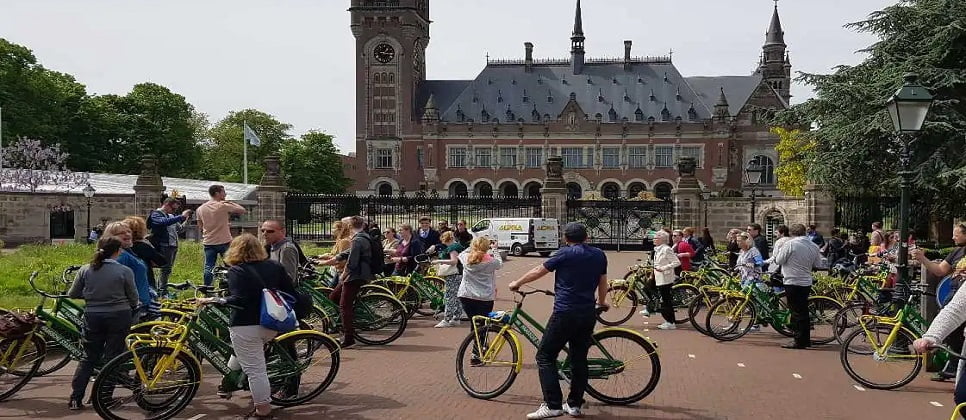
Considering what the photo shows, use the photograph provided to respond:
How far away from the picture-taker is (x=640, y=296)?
41.2 ft

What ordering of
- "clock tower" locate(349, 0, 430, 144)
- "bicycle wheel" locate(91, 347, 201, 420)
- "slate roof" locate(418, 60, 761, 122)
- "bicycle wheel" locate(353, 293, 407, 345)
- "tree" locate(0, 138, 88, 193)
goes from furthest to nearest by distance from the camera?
"slate roof" locate(418, 60, 761, 122)
"clock tower" locate(349, 0, 430, 144)
"tree" locate(0, 138, 88, 193)
"bicycle wheel" locate(353, 293, 407, 345)
"bicycle wheel" locate(91, 347, 201, 420)

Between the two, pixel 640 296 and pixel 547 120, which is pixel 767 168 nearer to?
pixel 547 120

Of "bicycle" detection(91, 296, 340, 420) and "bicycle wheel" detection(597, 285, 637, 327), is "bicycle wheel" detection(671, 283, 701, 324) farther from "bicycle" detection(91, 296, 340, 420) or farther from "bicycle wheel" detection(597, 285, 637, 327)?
"bicycle" detection(91, 296, 340, 420)

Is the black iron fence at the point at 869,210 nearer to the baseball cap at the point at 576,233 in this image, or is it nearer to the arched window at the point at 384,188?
the baseball cap at the point at 576,233

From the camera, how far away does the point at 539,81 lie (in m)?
77.1

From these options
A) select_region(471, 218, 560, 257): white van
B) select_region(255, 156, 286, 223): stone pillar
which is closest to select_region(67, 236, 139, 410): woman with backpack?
select_region(255, 156, 286, 223): stone pillar

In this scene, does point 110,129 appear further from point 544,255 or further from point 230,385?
point 230,385

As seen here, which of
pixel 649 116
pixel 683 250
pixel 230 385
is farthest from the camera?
pixel 649 116

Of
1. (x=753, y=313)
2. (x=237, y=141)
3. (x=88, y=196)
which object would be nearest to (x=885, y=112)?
(x=753, y=313)

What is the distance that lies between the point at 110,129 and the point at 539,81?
123 ft

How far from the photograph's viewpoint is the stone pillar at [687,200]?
1129 inches

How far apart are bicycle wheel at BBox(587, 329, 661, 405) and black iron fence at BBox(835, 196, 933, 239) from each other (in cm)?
2246

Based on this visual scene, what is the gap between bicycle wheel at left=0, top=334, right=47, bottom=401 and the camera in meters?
7.00

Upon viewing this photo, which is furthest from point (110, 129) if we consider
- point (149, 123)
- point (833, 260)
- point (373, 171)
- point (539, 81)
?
point (833, 260)
